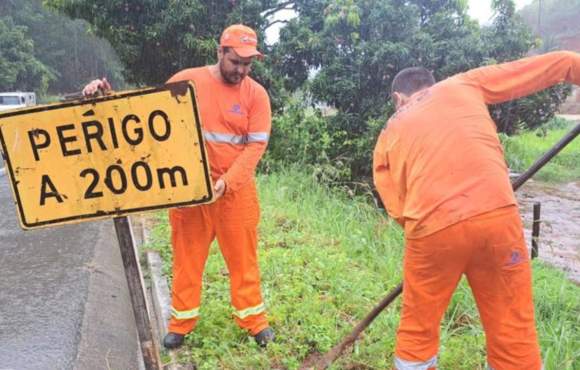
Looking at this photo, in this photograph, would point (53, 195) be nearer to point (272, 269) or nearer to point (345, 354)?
point (345, 354)

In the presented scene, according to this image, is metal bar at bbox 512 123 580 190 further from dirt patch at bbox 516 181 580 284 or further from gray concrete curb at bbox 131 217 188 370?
dirt patch at bbox 516 181 580 284

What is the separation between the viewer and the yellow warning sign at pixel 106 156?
2.24 metres

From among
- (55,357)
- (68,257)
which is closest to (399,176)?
(55,357)

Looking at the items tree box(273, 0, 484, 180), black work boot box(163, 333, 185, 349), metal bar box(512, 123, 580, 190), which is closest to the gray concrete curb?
black work boot box(163, 333, 185, 349)

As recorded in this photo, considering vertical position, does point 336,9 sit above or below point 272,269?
above

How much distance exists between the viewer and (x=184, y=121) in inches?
91.0

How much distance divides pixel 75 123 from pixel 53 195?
315 millimetres

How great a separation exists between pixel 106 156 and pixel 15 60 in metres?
33.8

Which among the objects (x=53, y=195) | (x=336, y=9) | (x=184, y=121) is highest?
(x=336, y=9)

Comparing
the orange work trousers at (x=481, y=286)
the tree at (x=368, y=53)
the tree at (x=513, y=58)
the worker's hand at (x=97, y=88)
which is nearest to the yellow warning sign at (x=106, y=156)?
the worker's hand at (x=97, y=88)

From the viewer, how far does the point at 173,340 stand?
3.45 meters

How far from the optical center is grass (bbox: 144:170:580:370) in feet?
10.9

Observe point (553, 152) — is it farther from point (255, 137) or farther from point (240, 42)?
point (240, 42)

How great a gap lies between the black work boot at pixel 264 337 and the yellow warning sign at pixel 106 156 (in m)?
1.42
